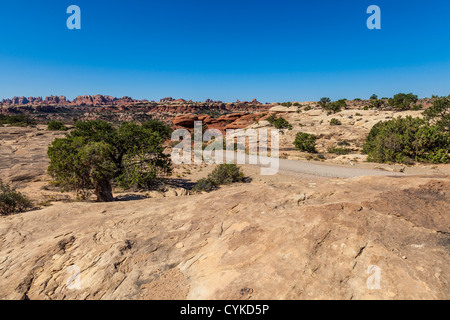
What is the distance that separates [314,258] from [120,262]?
3.30 m

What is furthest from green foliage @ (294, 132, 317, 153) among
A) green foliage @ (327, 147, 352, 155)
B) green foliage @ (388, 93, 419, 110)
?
green foliage @ (388, 93, 419, 110)

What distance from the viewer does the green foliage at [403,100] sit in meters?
43.3

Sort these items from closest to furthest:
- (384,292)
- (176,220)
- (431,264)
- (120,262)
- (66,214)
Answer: (384,292), (431,264), (120,262), (176,220), (66,214)

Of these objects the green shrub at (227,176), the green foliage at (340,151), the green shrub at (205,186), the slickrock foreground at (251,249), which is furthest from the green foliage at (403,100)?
the slickrock foreground at (251,249)

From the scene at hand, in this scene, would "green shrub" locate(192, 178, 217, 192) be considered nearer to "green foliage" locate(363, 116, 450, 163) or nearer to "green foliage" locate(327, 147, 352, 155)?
"green foliage" locate(363, 116, 450, 163)

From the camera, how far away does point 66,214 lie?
6.21 metres

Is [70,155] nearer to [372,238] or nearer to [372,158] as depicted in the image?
[372,238]

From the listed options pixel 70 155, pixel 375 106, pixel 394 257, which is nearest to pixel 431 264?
pixel 394 257

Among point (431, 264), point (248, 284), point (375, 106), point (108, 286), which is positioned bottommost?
point (108, 286)

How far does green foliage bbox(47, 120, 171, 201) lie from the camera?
1010 centimetres

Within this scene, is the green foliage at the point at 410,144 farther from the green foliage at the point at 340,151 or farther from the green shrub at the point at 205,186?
the green shrub at the point at 205,186

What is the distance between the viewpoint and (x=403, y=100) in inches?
1769

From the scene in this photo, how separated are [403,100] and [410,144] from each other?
113 ft

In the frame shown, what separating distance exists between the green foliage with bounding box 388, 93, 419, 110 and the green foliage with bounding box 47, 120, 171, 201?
50.5 meters
